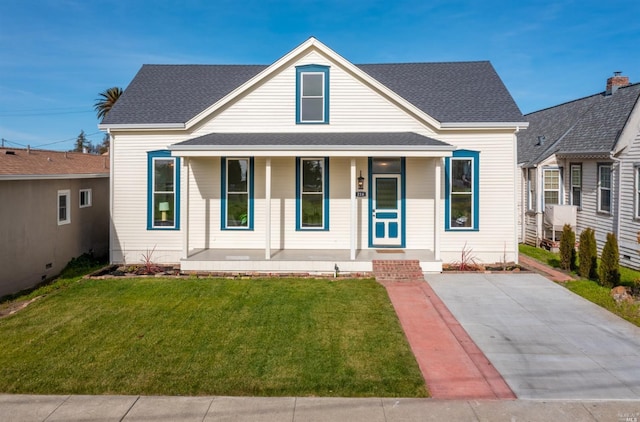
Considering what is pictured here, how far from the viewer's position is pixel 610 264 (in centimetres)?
1046

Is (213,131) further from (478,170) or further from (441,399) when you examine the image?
(441,399)

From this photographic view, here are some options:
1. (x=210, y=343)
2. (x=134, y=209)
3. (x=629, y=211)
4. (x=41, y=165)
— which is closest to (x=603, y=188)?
(x=629, y=211)

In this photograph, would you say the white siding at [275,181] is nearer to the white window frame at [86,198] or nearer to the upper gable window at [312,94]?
the upper gable window at [312,94]

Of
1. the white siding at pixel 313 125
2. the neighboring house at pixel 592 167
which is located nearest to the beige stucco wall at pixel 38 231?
the white siding at pixel 313 125

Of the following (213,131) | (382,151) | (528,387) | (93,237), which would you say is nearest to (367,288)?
(382,151)

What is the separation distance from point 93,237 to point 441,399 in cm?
1330

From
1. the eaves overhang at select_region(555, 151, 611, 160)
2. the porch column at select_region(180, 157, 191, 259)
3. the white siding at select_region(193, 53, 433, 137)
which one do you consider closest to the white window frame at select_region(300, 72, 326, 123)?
the white siding at select_region(193, 53, 433, 137)

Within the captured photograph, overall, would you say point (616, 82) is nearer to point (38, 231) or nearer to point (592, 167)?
point (592, 167)

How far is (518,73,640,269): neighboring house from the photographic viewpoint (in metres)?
12.9

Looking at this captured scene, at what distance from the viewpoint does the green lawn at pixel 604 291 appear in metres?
8.66

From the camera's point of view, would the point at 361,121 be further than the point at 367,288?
Yes

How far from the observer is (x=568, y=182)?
53.3 feet

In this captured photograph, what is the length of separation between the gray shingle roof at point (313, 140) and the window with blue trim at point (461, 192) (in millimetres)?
1174

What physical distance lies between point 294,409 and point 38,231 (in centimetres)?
1006
